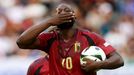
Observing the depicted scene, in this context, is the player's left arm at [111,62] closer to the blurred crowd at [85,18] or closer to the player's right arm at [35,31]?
the player's right arm at [35,31]

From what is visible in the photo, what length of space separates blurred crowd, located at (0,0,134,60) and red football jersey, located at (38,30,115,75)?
5973 millimetres

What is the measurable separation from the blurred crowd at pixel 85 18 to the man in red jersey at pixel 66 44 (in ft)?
19.6

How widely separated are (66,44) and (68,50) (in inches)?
3.0

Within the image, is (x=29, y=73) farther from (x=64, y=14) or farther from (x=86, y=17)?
(x=86, y=17)

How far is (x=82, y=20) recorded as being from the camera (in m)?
14.5

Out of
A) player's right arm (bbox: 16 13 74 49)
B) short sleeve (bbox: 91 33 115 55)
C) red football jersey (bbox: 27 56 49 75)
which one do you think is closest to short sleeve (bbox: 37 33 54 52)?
player's right arm (bbox: 16 13 74 49)

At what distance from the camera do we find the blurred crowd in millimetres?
13523

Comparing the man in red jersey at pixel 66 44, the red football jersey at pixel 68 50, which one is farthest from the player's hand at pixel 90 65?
the red football jersey at pixel 68 50

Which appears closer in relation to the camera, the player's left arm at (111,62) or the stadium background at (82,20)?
the player's left arm at (111,62)

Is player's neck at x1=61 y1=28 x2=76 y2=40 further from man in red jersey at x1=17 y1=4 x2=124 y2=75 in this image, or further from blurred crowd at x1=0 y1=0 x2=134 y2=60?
blurred crowd at x1=0 y1=0 x2=134 y2=60

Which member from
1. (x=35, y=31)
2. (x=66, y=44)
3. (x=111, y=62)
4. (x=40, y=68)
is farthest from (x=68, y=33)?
(x=40, y=68)

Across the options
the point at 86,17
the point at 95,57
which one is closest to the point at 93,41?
the point at 95,57

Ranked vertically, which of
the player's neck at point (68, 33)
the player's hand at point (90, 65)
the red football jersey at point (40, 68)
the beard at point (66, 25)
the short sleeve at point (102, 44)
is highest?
the beard at point (66, 25)

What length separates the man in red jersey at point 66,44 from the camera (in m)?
6.90
